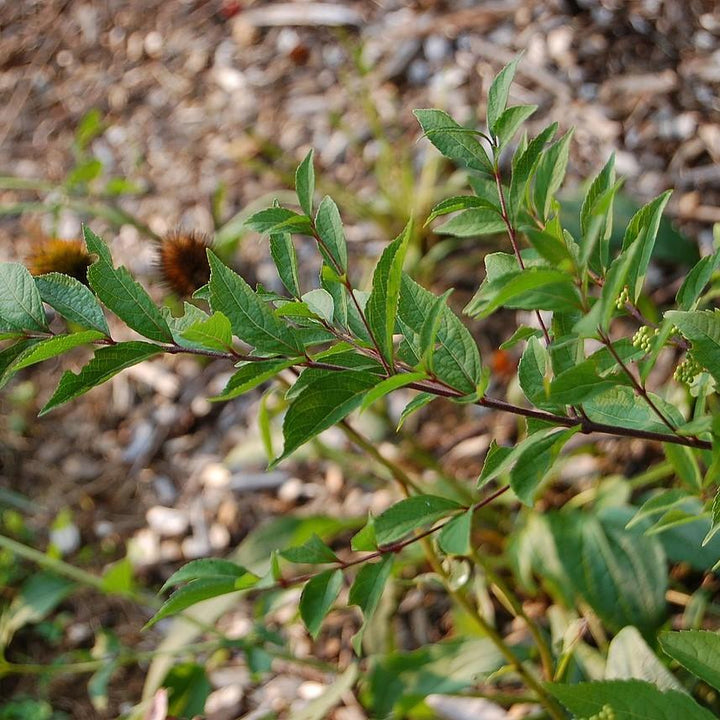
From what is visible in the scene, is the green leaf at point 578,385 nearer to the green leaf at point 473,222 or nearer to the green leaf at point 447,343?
the green leaf at point 447,343

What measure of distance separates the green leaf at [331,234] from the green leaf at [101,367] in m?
0.18

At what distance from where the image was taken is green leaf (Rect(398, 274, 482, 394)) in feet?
2.73

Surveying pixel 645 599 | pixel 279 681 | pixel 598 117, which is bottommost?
pixel 279 681

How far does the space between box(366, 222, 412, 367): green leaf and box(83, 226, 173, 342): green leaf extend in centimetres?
18

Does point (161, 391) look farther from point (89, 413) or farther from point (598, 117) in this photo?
point (598, 117)

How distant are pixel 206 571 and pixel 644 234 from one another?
0.51m

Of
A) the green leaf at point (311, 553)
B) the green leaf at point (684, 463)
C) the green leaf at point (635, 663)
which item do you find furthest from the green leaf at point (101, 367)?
the green leaf at point (635, 663)

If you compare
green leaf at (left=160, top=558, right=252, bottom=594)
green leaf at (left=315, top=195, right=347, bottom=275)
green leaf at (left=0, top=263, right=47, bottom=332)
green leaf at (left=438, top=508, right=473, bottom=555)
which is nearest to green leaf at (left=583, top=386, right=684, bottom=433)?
green leaf at (left=438, top=508, right=473, bottom=555)

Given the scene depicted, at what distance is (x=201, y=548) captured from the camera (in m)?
2.25

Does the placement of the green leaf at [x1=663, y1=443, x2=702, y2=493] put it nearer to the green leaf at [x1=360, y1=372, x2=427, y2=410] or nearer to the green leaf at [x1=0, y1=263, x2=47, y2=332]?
the green leaf at [x1=360, y1=372, x2=427, y2=410]

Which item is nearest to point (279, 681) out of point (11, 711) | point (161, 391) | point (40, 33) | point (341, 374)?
point (11, 711)

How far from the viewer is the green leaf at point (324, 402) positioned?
755mm

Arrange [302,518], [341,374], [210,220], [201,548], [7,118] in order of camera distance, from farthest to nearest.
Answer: [7,118] < [210,220] < [201,548] < [302,518] < [341,374]

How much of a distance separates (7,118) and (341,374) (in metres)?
3.10
